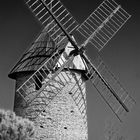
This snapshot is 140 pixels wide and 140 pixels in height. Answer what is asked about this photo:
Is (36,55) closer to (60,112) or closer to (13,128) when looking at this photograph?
(60,112)

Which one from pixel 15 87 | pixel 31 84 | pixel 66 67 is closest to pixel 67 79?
pixel 66 67

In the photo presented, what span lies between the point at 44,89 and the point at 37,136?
5.77ft

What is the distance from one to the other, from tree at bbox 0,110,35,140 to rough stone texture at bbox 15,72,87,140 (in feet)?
4.64

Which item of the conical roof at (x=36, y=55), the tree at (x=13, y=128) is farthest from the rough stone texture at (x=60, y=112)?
the tree at (x=13, y=128)

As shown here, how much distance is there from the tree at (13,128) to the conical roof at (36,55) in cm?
252

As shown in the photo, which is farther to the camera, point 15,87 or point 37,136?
point 15,87

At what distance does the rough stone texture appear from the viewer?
11445mm

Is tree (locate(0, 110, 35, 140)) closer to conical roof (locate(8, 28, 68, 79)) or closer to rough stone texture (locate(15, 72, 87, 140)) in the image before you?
rough stone texture (locate(15, 72, 87, 140))

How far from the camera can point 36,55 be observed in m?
12.5

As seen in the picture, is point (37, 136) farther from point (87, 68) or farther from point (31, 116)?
point (87, 68)

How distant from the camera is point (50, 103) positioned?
11.7 meters

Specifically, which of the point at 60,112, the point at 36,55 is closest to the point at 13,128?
the point at 60,112

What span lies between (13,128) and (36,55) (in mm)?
3765

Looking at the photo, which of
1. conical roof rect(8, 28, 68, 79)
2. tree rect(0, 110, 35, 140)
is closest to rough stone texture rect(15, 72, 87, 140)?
conical roof rect(8, 28, 68, 79)
